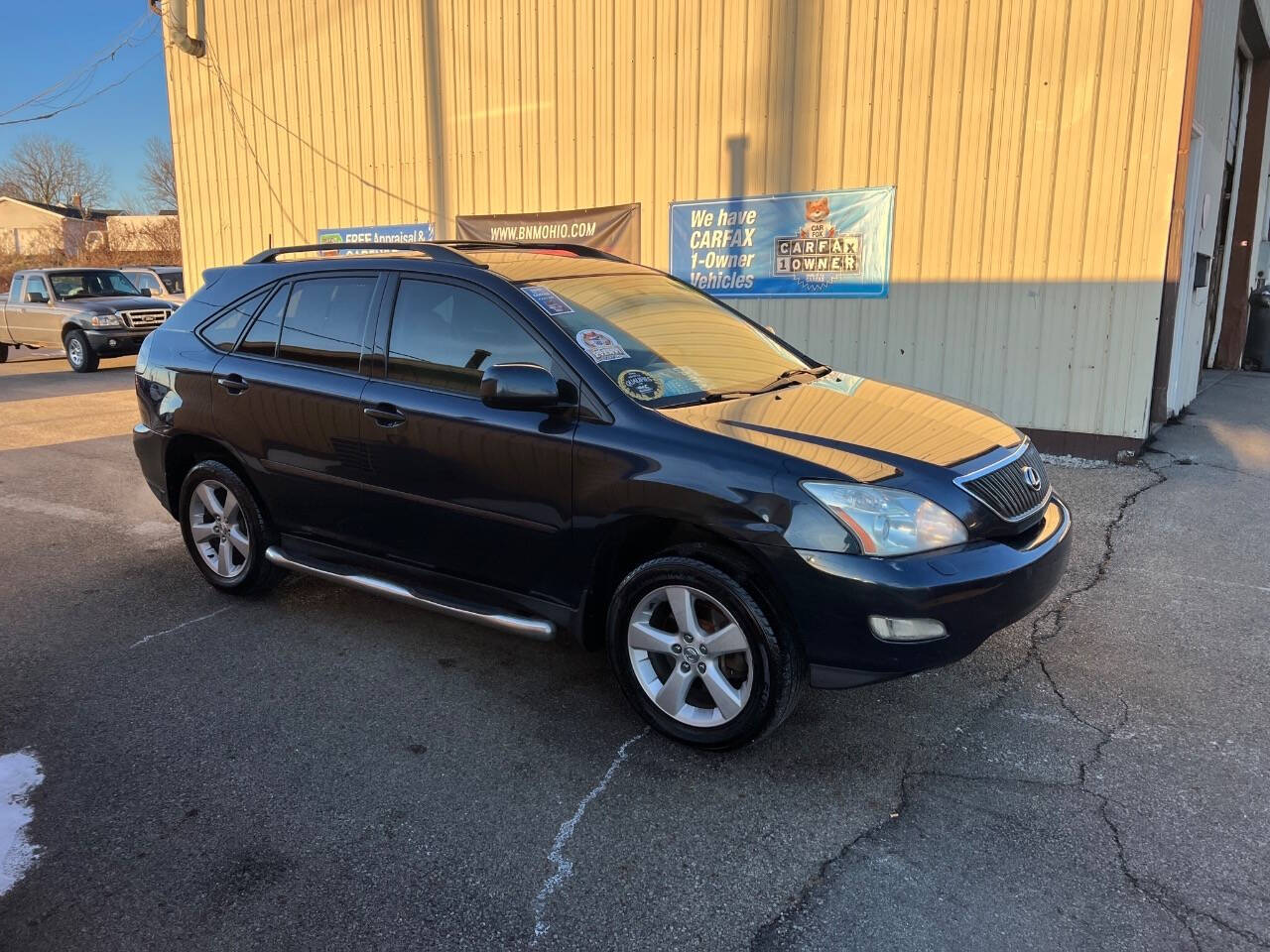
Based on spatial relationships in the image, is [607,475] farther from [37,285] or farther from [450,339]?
[37,285]

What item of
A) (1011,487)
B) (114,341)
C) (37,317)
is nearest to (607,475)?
(1011,487)

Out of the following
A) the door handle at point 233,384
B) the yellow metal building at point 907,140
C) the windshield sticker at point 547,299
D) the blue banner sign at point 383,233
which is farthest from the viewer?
the blue banner sign at point 383,233

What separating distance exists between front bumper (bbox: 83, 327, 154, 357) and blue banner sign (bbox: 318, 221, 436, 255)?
535cm

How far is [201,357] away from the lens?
4.78 metres

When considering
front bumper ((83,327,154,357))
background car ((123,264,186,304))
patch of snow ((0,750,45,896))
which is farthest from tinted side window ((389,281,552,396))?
background car ((123,264,186,304))

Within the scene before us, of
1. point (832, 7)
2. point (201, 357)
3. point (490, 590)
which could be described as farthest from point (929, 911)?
point (832, 7)

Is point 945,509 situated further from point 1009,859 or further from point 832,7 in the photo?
point 832,7

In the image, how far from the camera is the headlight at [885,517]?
2922mm

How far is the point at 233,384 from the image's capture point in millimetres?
4562

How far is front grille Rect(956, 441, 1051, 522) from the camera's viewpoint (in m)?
3.15

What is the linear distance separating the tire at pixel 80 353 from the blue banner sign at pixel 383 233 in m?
5.92

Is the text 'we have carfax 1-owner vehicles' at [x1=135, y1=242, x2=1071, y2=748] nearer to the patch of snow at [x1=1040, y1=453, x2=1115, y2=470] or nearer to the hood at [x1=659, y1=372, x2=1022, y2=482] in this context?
the hood at [x1=659, y1=372, x2=1022, y2=482]

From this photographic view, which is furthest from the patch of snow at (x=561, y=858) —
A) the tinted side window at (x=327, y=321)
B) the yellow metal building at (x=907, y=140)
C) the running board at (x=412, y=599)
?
the yellow metal building at (x=907, y=140)

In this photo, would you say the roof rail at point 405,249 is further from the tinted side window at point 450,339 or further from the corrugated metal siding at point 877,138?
the corrugated metal siding at point 877,138
